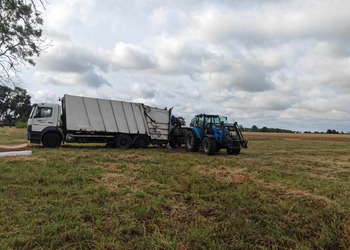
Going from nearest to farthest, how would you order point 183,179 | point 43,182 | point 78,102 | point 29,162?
point 43,182, point 183,179, point 29,162, point 78,102

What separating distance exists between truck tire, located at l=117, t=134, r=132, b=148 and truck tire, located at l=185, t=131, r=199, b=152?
358 cm

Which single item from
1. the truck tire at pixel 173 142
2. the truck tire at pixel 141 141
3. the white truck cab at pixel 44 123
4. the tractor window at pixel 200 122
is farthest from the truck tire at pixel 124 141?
the tractor window at pixel 200 122

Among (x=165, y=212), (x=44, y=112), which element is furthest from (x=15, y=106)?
(x=165, y=212)

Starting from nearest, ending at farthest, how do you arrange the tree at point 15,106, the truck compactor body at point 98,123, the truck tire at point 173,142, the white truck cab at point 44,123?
the white truck cab at point 44,123 → the truck compactor body at point 98,123 → the truck tire at point 173,142 → the tree at point 15,106

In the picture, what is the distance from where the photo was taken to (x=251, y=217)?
12.3ft

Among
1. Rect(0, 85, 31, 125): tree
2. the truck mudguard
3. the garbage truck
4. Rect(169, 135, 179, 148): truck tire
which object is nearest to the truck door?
the garbage truck

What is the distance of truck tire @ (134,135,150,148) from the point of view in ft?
48.7

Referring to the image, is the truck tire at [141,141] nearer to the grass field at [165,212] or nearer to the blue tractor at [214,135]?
the blue tractor at [214,135]

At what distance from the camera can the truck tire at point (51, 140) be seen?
12.6 meters

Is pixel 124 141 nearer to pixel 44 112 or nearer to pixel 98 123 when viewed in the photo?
pixel 98 123

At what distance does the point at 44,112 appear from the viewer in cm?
1273

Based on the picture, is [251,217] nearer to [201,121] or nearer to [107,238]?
[107,238]

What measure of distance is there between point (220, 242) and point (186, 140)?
11.4 m

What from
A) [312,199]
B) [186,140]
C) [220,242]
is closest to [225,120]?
[186,140]
